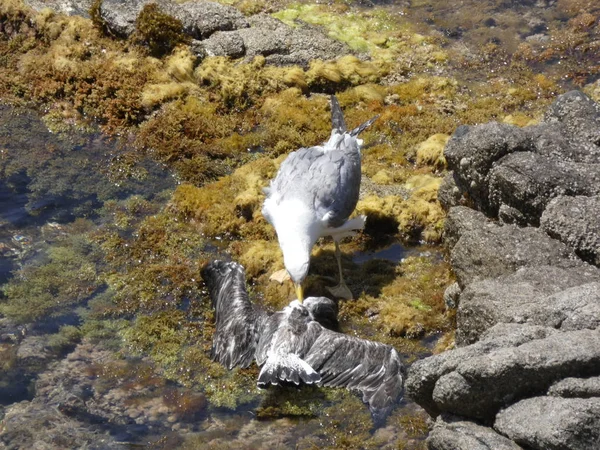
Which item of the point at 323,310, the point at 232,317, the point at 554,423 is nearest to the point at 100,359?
the point at 232,317

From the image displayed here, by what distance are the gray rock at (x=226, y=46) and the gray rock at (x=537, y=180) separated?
6991 millimetres

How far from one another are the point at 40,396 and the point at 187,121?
20.8 ft

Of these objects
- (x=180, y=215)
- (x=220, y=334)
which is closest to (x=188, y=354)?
(x=220, y=334)

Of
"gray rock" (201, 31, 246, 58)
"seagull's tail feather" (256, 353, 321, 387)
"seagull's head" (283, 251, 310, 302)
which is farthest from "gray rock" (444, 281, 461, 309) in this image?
"gray rock" (201, 31, 246, 58)

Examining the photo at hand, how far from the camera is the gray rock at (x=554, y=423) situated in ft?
20.0

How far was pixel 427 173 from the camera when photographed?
12828mm

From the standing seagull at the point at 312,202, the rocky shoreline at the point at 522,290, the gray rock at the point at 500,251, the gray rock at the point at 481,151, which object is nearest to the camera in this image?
the rocky shoreline at the point at 522,290

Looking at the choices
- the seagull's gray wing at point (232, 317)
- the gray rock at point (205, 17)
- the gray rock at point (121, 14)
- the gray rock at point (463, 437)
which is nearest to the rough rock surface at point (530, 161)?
the seagull's gray wing at point (232, 317)

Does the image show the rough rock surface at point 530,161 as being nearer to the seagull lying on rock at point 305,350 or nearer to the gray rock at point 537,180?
the gray rock at point 537,180

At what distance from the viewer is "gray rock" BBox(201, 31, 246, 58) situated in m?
15.6

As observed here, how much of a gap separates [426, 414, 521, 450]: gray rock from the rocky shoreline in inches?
0.4

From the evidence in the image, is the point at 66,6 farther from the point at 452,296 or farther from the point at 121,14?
the point at 452,296

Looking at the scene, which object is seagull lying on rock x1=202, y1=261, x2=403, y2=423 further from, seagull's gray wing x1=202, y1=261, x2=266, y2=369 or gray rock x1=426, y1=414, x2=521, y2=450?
gray rock x1=426, y1=414, x2=521, y2=450

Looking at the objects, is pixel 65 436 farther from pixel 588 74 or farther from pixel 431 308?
pixel 588 74
